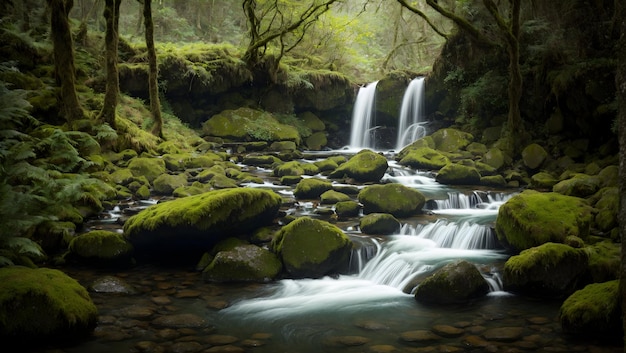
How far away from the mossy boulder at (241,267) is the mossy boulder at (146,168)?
6.09 metres

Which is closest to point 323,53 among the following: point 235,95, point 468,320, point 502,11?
point 235,95

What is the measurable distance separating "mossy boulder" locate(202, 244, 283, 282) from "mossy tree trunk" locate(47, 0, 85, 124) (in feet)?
25.7

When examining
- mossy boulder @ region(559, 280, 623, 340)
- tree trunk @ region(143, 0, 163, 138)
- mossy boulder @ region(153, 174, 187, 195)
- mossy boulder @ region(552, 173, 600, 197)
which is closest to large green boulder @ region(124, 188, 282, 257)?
mossy boulder @ region(153, 174, 187, 195)

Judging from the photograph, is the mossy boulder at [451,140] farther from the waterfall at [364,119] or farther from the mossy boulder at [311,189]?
the mossy boulder at [311,189]

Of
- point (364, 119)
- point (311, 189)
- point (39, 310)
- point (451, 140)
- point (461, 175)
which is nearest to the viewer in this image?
point (39, 310)

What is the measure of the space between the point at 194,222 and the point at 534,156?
1035cm

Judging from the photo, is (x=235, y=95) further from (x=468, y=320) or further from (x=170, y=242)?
(x=468, y=320)

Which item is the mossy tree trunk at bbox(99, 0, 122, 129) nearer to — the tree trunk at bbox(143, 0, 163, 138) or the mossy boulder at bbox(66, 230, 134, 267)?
the tree trunk at bbox(143, 0, 163, 138)

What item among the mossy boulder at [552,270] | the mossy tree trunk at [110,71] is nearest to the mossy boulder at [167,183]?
the mossy tree trunk at [110,71]

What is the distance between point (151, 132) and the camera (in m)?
15.5

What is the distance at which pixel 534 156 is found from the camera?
13.2 m

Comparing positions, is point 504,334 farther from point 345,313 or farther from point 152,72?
point 152,72

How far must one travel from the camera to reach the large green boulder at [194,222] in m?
7.11

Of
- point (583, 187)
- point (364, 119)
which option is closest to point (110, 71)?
point (364, 119)
